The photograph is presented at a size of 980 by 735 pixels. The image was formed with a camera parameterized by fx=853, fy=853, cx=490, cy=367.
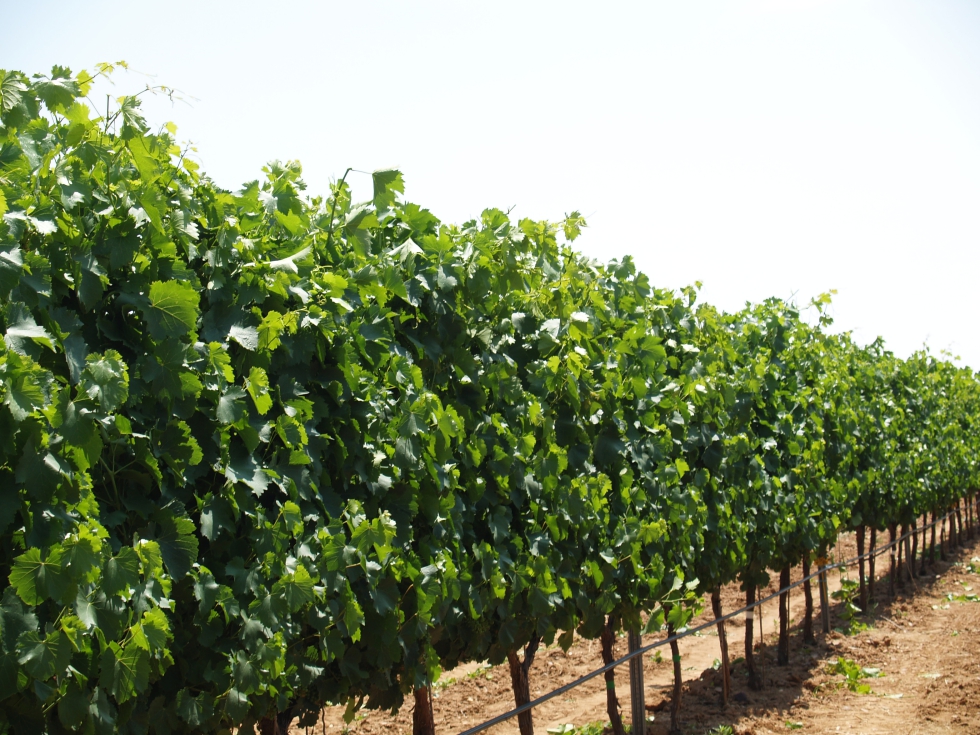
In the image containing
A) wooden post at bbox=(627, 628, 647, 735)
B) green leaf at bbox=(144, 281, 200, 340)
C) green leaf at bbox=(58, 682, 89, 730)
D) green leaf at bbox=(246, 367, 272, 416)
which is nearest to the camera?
green leaf at bbox=(58, 682, 89, 730)

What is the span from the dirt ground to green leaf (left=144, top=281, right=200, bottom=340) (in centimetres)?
455

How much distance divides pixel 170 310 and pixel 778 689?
7.99 metres

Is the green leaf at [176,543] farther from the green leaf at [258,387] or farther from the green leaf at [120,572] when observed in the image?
the green leaf at [258,387]

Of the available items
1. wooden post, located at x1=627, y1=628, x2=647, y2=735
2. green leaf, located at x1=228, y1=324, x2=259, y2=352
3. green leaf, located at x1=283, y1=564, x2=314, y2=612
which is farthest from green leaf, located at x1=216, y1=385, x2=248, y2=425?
wooden post, located at x1=627, y1=628, x2=647, y2=735

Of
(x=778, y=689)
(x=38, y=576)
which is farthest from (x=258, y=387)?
(x=778, y=689)

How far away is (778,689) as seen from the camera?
8602 millimetres

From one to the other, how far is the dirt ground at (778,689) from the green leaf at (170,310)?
14.9 ft

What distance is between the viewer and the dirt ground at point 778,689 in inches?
293

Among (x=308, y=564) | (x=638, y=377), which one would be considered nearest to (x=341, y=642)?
(x=308, y=564)

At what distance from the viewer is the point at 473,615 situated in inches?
149

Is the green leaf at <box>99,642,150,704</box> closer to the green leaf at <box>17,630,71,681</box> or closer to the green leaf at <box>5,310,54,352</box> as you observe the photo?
the green leaf at <box>17,630,71,681</box>

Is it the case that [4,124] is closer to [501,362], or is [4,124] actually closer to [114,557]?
[114,557]

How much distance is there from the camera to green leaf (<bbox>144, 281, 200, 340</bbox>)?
8.05ft

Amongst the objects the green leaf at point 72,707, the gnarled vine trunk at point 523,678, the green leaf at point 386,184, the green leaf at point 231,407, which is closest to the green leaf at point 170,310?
the green leaf at point 231,407
